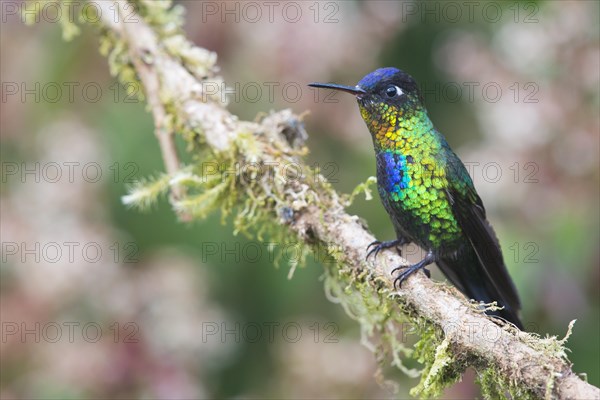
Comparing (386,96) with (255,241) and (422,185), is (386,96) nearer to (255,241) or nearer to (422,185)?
(422,185)

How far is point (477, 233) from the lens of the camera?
9.70 ft

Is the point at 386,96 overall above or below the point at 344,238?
above

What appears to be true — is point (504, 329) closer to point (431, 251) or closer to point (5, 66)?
point (431, 251)

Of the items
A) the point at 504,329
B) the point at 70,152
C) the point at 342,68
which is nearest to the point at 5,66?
the point at 70,152

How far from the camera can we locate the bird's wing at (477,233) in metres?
2.93

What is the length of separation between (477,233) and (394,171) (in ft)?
1.31

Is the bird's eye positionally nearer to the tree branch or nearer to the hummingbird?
the hummingbird

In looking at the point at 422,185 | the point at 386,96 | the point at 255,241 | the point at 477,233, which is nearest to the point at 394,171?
the point at 422,185

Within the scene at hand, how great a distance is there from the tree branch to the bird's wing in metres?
0.40

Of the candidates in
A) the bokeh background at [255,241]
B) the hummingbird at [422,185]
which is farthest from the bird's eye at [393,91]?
the bokeh background at [255,241]

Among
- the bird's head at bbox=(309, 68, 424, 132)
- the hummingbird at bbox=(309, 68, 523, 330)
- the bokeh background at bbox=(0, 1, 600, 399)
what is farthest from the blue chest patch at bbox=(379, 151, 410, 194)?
the bokeh background at bbox=(0, 1, 600, 399)

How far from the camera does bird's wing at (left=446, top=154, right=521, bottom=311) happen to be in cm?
293

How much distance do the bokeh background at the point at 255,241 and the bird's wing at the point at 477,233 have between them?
569mm

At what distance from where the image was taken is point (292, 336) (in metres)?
4.48
